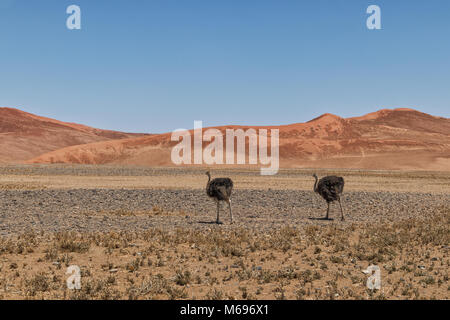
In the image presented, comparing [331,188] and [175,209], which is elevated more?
[331,188]

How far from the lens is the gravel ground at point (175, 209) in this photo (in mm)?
17203

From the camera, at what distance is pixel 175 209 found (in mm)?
22516

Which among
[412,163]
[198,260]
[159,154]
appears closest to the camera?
[198,260]

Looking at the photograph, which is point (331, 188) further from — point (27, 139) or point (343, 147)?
point (27, 139)

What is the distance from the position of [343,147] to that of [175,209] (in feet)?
284

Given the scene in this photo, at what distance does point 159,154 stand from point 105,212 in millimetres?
89215

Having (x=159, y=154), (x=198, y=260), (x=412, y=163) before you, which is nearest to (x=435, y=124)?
(x=412, y=163)

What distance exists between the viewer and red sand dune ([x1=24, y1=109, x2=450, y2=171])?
92.6 m

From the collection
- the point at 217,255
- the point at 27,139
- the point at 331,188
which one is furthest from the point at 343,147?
the point at 27,139

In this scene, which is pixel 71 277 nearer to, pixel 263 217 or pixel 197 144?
pixel 263 217

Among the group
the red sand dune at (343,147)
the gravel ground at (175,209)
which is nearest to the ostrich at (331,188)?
the gravel ground at (175,209)

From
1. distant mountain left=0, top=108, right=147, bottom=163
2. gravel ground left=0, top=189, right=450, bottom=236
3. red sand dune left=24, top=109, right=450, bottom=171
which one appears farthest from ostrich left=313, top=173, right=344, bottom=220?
distant mountain left=0, top=108, right=147, bottom=163

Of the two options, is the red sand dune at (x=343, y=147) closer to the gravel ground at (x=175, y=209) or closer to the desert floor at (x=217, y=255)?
the gravel ground at (x=175, y=209)
